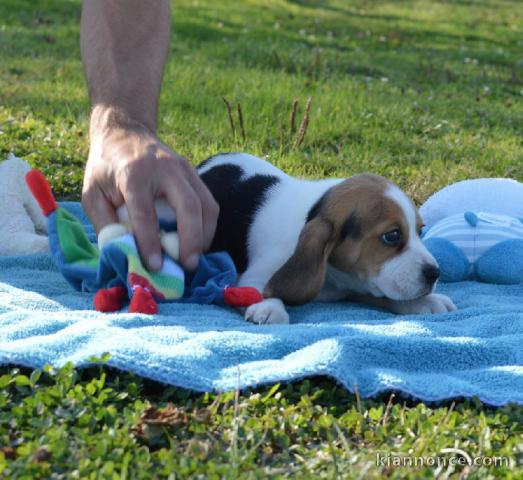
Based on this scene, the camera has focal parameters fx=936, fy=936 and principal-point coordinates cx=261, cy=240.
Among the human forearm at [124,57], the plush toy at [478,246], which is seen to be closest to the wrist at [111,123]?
the human forearm at [124,57]

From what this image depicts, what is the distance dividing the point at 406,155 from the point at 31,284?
3.84m

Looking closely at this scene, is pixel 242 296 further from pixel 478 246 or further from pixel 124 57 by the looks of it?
pixel 124 57

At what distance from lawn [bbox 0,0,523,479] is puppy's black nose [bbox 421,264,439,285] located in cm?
104

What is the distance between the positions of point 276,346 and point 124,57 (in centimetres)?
209

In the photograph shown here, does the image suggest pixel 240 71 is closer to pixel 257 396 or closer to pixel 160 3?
pixel 160 3

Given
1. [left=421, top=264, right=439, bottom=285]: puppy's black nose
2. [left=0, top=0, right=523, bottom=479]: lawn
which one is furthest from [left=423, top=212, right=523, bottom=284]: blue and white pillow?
[left=0, top=0, right=523, bottom=479]: lawn

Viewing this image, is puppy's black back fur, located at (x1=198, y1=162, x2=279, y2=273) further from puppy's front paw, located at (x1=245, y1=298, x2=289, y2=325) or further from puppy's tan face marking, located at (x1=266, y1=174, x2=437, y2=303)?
puppy's front paw, located at (x1=245, y1=298, x2=289, y2=325)

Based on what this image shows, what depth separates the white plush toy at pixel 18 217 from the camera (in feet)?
16.1

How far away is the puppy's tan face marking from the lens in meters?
4.18

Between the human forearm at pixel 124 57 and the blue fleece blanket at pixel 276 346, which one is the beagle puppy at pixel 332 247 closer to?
the blue fleece blanket at pixel 276 346

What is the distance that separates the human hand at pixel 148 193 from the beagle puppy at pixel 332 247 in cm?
17

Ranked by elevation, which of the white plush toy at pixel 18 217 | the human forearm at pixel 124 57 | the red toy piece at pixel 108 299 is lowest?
the white plush toy at pixel 18 217

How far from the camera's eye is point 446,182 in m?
6.60

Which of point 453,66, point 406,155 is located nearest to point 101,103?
point 406,155
